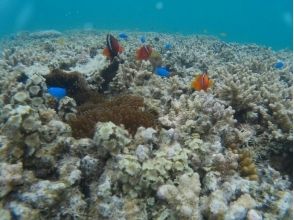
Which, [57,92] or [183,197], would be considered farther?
[57,92]

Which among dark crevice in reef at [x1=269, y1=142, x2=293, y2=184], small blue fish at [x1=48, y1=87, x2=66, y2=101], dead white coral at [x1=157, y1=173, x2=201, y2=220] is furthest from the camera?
small blue fish at [x1=48, y1=87, x2=66, y2=101]

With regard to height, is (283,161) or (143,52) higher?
(143,52)

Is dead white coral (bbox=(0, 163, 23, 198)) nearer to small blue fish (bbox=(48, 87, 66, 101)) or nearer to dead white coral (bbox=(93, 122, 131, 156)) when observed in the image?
dead white coral (bbox=(93, 122, 131, 156))

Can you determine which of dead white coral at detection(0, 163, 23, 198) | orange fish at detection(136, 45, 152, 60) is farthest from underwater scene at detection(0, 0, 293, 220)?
orange fish at detection(136, 45, 152, 60)

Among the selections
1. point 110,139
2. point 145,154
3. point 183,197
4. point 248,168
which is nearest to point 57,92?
point 110,139

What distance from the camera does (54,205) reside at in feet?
10.8

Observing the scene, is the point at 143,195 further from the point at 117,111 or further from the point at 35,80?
the point at 35,80

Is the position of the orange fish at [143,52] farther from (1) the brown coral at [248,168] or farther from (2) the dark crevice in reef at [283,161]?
(1) the brown coral at [248,168]

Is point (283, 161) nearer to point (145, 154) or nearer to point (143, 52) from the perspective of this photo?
point (145, 154)

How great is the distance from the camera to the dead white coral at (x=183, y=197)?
10.6 feet

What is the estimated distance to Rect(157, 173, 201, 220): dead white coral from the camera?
323 cm

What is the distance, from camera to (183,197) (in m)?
3.33

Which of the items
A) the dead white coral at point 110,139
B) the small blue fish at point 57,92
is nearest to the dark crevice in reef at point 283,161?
the dead white coral at point 110,139

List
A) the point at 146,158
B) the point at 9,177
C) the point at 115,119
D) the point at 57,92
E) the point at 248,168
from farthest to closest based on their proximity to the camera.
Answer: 1. the point at 57,92
2. the point at 115,119
3. the point at 248,168
4. the point at 146,158
5. the point at 9,177
